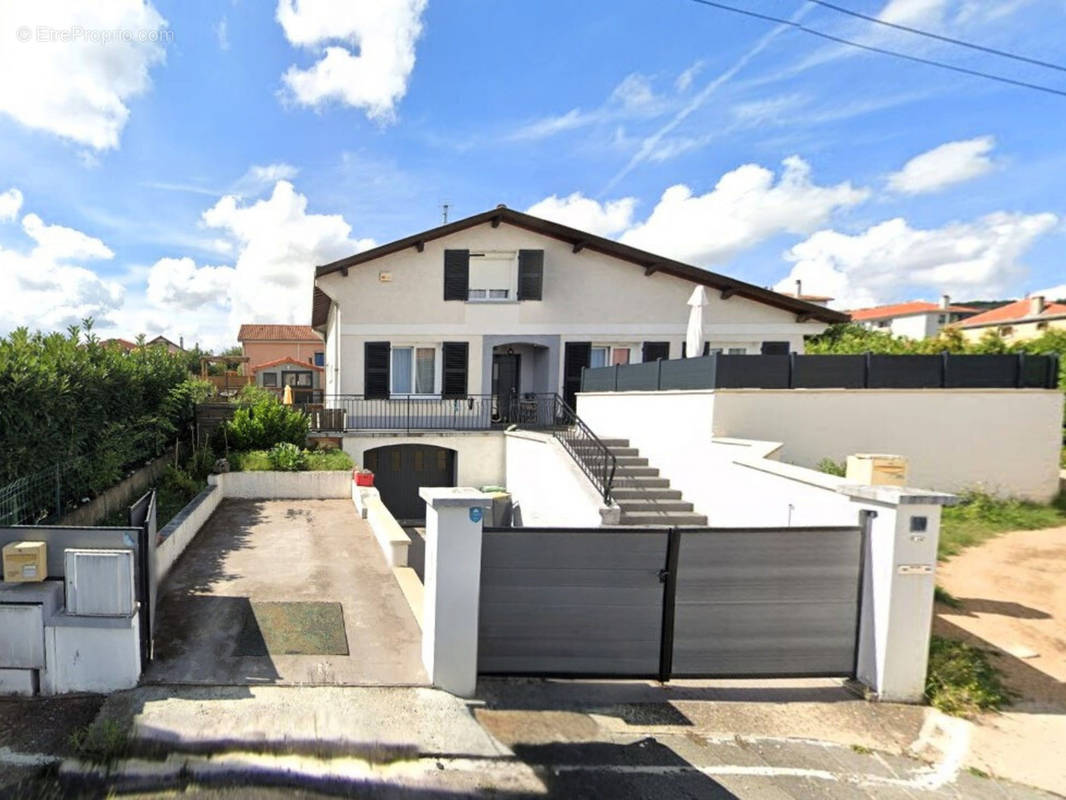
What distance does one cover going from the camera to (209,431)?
11.3 metres

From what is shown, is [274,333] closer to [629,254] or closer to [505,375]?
[505,375]

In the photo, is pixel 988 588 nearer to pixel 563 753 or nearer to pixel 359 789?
pixel 563 753

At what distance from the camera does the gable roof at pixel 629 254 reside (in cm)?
1407

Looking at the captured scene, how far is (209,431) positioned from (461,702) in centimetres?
1016

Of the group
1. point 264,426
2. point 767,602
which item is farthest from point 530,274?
point 767,602

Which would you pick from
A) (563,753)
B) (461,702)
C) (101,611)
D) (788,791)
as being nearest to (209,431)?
(101,611)

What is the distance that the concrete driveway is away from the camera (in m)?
4.15

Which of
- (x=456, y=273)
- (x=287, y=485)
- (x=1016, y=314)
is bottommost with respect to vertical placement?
(x=287, y=485)

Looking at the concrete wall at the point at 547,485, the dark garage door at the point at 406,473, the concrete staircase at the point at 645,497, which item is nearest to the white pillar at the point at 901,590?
the concrete staircase at the point at 645,497

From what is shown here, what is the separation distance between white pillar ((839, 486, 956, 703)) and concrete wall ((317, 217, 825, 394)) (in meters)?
11.1

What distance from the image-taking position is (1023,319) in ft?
134

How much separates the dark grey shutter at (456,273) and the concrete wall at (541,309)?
198mm

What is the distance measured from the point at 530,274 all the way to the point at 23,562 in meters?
12.4

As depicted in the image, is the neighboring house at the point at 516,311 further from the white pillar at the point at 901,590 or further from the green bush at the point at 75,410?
the white pillar at the point at 901,590
